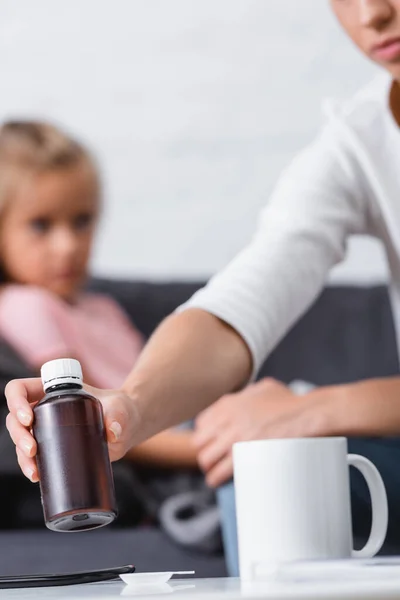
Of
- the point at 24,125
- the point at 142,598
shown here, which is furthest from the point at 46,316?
the point at 142,598

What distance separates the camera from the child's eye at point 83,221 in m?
2.16

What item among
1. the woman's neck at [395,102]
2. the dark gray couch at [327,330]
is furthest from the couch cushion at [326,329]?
the woman's neck at [395,102]

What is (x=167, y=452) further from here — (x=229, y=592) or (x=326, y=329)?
(x=229, y=592)

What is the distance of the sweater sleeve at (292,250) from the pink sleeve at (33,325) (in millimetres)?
694

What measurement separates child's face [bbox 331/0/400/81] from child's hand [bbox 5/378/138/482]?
22.0 inches

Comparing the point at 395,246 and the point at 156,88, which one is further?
the point at 156,88

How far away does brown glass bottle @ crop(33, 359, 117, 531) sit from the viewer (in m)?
0.61

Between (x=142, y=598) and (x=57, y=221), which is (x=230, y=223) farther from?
(x=142, y=598)

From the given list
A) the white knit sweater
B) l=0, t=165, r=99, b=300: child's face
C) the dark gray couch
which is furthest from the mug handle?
l=0, t=165, r=99, b=300: child's face

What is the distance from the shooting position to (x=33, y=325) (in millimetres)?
1812

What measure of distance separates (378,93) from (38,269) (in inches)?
41.9

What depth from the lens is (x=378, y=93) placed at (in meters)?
1.26

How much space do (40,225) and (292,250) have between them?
1.09 meters

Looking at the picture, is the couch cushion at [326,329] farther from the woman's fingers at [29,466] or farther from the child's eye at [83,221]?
the woman's fingers at [29,466]
